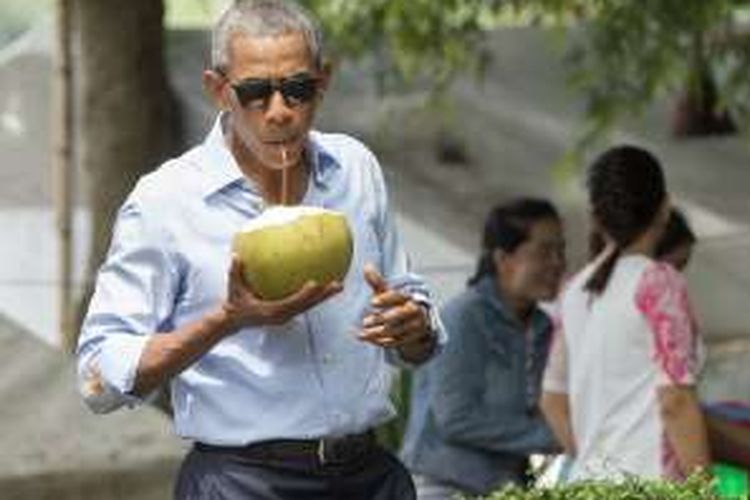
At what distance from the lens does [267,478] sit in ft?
12.1

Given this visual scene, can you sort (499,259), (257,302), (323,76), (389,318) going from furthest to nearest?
(499,259) → (323,76) → (389,318) → (257,302)

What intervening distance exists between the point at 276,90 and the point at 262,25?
0.12 meters

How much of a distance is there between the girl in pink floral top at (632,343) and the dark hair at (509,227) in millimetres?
518

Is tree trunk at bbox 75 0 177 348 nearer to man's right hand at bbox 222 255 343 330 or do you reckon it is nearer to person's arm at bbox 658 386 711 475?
person's arm at bbox 658 386 711 475

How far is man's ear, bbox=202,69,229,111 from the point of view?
11.9 ft

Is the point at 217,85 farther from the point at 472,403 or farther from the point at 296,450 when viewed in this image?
the point at 472,403

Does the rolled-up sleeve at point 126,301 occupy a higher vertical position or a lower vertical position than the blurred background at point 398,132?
higher

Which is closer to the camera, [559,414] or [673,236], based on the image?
[673,236]

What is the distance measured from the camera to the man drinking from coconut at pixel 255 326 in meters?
3.55

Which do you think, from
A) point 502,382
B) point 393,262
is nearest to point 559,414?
point 502,382

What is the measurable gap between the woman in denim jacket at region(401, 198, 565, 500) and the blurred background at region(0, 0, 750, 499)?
0.83 metres

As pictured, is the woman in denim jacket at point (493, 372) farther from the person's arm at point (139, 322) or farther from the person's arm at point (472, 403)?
the person's arm at point (139, 322)

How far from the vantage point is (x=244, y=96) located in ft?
11.7

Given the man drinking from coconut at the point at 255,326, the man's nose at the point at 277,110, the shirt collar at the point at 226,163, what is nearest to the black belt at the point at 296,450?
the man drinking from coconut at the point at 255,326
